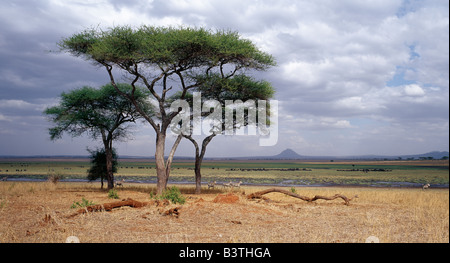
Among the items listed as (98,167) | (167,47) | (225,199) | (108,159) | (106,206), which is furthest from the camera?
(98,167)

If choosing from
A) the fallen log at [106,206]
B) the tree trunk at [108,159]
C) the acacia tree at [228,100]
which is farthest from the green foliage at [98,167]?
the fallen log at [106,206]

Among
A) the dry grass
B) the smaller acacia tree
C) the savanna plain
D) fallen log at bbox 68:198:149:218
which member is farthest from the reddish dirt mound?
the smaller acacia tree

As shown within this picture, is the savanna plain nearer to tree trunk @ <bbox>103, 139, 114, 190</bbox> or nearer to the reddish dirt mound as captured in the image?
the reddish dirt mound

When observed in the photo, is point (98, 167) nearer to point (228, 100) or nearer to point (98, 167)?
point (98, 167)

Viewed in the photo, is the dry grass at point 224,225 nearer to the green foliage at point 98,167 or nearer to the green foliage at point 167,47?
the green foliage at point 167,47

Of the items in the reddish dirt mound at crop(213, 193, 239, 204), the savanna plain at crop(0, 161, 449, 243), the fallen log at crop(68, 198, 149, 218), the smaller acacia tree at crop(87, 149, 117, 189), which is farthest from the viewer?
the smaller acacia tree at crop(87, 149, 117, 189)

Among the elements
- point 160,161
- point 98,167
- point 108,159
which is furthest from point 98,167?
point 160,161

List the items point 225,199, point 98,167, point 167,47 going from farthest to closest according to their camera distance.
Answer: point 98,167 → point 167,47 → point 225,199

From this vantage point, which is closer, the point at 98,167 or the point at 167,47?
Answer: the point at 167,47

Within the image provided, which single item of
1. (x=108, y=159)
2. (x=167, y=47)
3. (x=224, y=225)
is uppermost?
(x=167, y=47)

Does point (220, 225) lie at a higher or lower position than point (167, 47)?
lower

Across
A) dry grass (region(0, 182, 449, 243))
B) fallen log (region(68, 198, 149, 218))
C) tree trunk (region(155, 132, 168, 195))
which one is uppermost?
tree trunk (region(155, 132, 168, 195))
